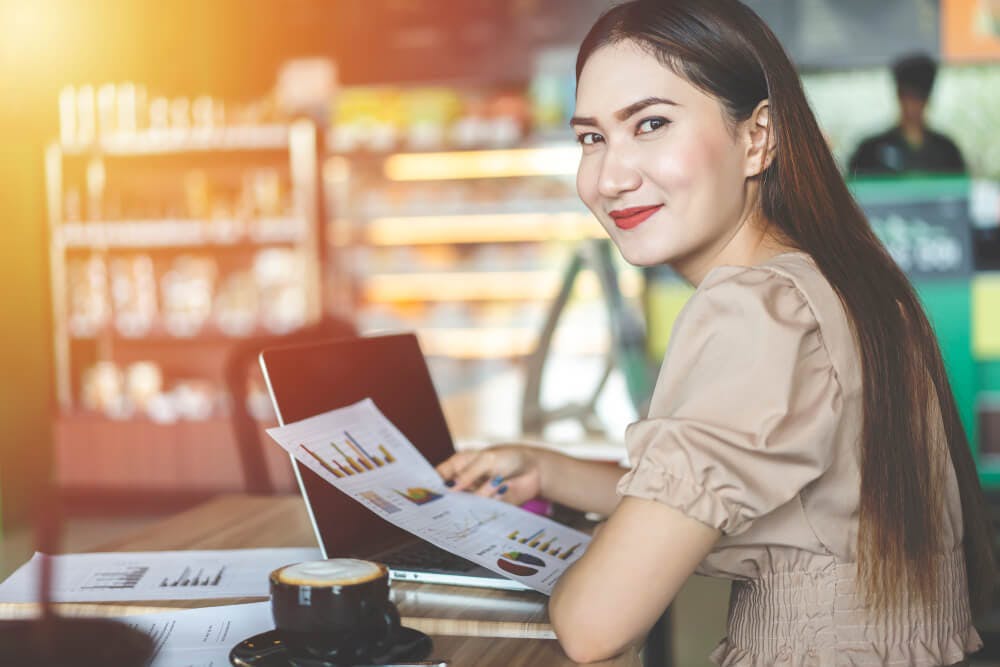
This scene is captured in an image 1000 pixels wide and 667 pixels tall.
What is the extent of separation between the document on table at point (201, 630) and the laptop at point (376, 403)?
6.1 inches

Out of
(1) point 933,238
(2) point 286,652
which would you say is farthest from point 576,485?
(1) point 933,238

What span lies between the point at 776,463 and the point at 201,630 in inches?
21.2

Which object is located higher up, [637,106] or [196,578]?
[637,106]

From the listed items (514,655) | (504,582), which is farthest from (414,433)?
(514,655)

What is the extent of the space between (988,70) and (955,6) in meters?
0.39

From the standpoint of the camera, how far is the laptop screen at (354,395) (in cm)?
113

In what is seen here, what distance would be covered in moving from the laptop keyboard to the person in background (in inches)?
165

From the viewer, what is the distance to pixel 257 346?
3020 millimetres

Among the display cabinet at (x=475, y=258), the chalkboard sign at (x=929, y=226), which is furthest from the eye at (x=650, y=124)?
the display cabinet at (x=475, y=258)

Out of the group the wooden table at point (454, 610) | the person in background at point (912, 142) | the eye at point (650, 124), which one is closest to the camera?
the wooden table at point (454, 610)

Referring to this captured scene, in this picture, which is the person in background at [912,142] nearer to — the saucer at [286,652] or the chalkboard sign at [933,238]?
the chalkboard sign at [933,238]

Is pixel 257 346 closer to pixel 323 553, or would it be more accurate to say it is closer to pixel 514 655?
pixel 323 553

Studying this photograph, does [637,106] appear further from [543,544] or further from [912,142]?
[912,142]

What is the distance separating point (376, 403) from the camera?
129 cm
